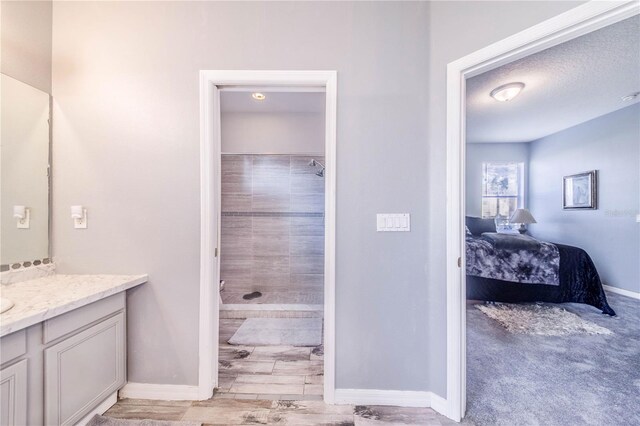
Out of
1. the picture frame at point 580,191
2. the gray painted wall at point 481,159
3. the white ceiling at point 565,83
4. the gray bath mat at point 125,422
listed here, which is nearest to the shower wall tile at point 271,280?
the gray bath mat at point 125,422

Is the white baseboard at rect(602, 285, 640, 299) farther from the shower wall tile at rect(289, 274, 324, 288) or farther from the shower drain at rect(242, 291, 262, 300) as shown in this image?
the shower drain at rect(242, 291, 262, 300)

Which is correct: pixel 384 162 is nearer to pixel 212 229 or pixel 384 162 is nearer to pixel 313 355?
Answer: pixel 212 229

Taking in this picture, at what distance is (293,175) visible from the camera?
→ 3727 mm

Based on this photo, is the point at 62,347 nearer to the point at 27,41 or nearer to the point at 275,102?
the point at 27,41

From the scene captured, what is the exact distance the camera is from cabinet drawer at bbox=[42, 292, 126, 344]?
3.99ft

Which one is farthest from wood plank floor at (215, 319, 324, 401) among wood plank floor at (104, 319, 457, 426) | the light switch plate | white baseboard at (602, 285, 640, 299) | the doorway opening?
white baseboard at (602, 285, 640, 299)

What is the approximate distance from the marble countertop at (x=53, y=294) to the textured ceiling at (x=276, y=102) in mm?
2248

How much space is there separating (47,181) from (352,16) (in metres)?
2.21

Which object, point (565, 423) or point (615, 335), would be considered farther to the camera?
point (615, 335)

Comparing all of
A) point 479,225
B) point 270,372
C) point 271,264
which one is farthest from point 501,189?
point 270,372

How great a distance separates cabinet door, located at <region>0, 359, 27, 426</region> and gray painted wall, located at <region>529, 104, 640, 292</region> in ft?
20.3

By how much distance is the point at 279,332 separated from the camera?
8.61 feet

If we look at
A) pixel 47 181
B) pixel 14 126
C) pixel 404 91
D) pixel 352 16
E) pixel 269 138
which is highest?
pixel 352 16

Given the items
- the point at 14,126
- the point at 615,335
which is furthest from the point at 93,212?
the point at 615,335
